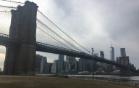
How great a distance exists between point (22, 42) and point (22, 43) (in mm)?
671

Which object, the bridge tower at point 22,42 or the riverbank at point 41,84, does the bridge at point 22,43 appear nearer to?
the bridge tower at point 22,42

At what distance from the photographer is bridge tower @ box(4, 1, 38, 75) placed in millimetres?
77062

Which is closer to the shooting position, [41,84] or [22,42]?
[41,84]

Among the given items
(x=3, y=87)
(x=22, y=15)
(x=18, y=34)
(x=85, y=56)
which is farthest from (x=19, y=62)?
(x=3, y=87)

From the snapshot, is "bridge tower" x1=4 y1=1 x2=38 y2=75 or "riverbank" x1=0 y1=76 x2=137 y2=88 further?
"bridge tower" x1=4 y1=1 x2=38 y2=75

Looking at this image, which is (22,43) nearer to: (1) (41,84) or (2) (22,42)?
(2) (22,42)

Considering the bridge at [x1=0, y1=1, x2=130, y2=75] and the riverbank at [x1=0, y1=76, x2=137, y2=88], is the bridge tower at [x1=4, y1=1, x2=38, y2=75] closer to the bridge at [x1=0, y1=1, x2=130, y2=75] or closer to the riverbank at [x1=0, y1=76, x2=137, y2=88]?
the bridge at [x1=0, y1=1, x2=130, y2=75]

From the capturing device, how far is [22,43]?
79.4m

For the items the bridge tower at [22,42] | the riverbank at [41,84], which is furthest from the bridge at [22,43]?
the riverbank at [41,84]

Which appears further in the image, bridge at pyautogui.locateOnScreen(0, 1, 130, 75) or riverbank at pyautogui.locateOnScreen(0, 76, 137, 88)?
bridge at pyautogui.locateOnScreen(0, 1, 130, 75)

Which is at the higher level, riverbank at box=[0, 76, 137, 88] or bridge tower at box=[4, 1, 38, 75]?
bridge tower at box=[4, 1, 38, 75]

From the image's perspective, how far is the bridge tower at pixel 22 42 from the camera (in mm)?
77062

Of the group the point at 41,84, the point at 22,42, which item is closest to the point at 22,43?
the point at 22,42

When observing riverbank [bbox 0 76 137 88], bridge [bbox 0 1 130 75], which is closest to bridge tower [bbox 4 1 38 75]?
bridge [bbox 0 1 130 75]
